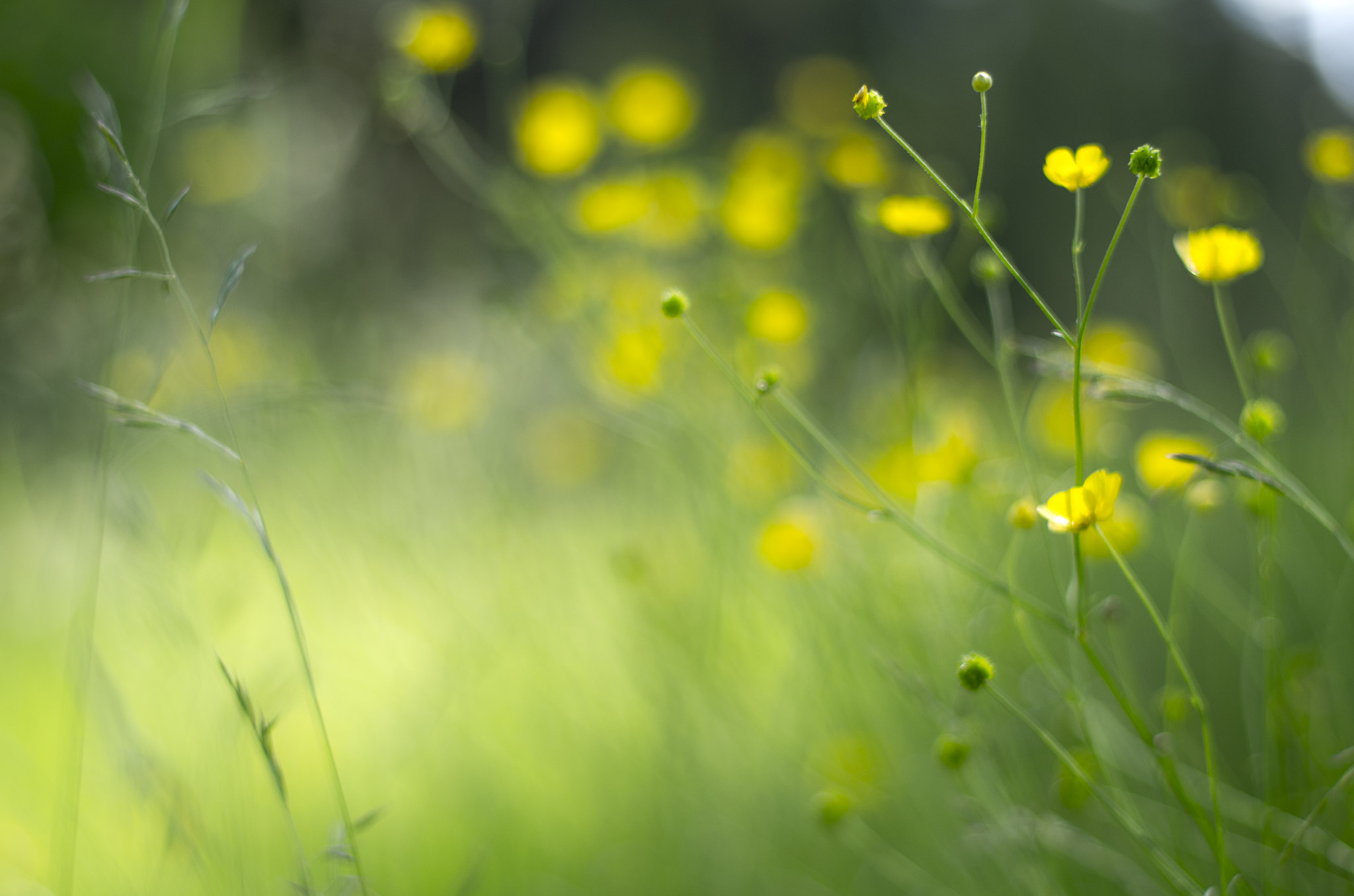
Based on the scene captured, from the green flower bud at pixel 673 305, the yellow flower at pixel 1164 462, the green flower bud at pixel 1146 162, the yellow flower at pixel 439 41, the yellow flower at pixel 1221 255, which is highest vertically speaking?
the green flower bud at pixel 1146 162

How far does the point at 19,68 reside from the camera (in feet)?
11.4

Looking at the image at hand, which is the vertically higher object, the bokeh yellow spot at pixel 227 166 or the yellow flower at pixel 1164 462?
the yellow flower at pixel 1164 462

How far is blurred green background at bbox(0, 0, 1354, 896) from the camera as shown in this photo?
77 cm

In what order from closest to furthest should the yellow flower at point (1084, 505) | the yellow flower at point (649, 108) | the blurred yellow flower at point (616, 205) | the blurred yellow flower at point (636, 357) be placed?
the yellow flower at point (1084, 505), the blurred yellow flower at point (636, 357), the blurred yellow flower at point (616, 205), the yellow flower at point (649, 108)

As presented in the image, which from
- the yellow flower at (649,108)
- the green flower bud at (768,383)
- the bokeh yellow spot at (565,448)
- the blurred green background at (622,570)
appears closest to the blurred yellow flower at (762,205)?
the blurred green background at (622,570)

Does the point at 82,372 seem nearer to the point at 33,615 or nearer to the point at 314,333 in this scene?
the point at 33,615

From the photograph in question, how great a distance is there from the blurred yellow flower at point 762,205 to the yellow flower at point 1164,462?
1.51 feet

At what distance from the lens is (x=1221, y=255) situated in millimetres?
532

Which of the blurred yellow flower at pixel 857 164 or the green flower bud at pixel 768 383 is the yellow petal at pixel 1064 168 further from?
the blurred yellow flower at pixel 857 164

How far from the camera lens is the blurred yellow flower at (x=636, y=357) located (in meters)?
0.89

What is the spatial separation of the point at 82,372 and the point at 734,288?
2.62 feet

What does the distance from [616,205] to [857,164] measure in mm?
286

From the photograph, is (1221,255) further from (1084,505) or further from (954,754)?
(954,754)

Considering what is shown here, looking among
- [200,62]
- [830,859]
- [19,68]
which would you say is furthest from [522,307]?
[19,68]
